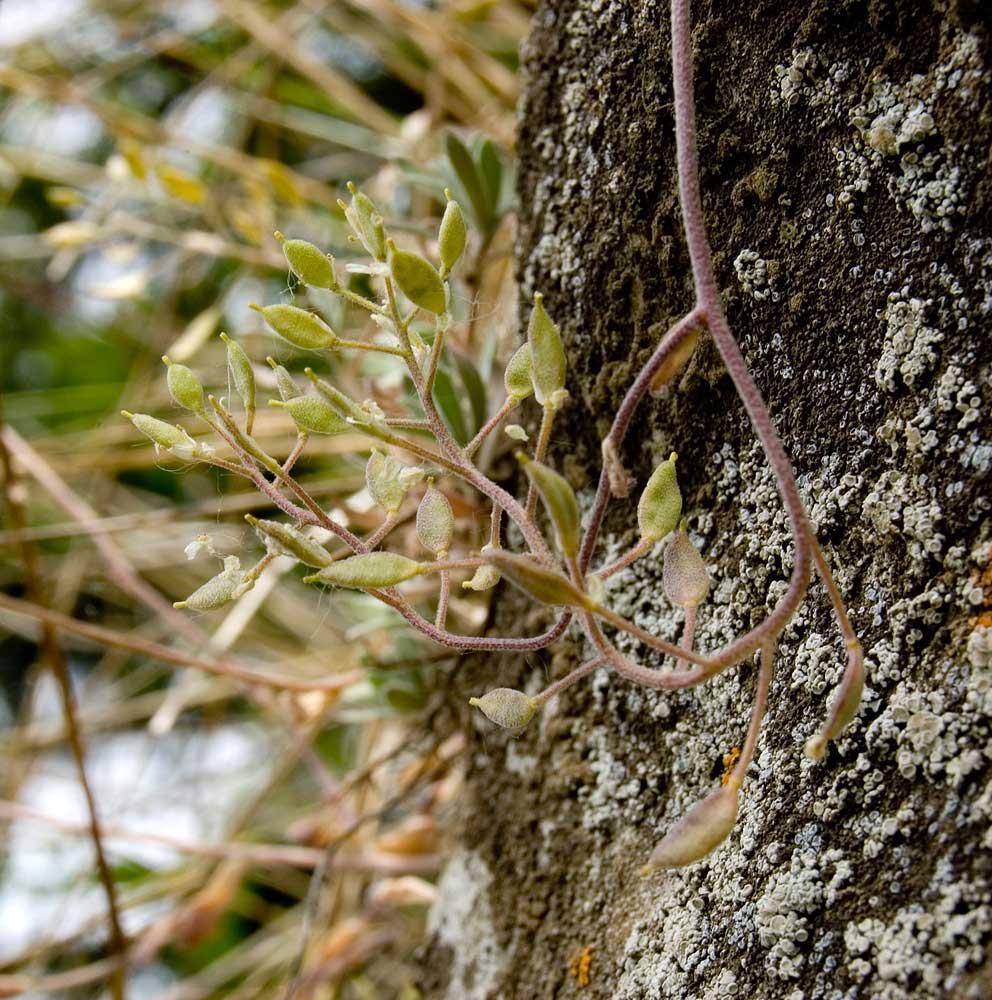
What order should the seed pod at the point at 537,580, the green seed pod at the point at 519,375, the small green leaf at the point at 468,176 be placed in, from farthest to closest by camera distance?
1. the small green leaf at the point at 468,176
2. the green seed pod at the point at 519,375
3. the seed pod at the point at 537,580

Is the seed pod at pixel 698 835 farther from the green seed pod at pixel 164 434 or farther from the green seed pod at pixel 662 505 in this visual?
the green seed pod at pixel 164 434

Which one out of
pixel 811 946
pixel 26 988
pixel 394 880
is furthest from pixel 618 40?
pixel 26 988

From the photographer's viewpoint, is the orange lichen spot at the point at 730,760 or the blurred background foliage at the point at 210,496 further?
the blurred background foliage at the point at 210,496

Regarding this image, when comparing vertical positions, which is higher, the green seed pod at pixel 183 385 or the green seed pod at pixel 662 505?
the green seed pod at pixel 183 385

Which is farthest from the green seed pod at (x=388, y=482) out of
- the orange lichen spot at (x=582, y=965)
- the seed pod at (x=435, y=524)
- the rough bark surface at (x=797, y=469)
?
the orange lichen spot at (x=582, y=965)

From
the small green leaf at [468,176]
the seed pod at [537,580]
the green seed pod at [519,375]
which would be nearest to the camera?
the seed pod at [537,580]

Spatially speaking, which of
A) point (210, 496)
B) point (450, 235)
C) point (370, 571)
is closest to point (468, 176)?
point (450, 235)

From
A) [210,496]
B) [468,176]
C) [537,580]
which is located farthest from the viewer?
[210,496]

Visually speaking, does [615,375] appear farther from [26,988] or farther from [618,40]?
[26,988]

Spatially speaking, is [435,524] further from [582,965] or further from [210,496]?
[210,496]
